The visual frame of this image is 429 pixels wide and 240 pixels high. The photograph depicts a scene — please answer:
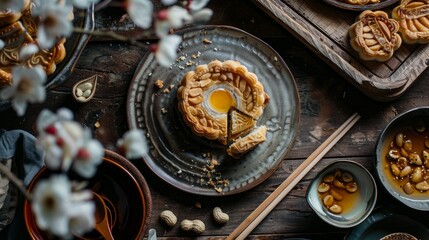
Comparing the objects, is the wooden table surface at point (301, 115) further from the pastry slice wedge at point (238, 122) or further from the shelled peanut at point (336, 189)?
the pastry slice wedge at point (238, 122)

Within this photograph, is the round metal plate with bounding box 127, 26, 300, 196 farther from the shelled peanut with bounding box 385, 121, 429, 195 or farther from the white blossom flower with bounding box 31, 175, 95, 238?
the white blossom flower with bounding box 31, 175, 95, 238

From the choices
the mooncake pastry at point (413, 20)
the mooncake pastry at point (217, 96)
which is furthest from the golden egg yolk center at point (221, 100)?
the mooncake pastry at point (413, 20)

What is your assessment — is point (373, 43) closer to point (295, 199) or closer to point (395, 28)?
point (395, 28)

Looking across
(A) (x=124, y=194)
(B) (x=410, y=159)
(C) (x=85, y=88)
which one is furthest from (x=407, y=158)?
(C) (x=85, y=88)

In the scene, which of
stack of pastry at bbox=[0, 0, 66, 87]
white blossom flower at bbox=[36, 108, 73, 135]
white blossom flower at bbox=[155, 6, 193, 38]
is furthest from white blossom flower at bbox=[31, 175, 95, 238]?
stack of pastry at bbox=[0, 0, 66, 87]

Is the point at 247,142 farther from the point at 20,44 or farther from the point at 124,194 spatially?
the point at 20,44
